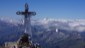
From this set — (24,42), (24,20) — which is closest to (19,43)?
(24,42)

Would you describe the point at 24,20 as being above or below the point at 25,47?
above

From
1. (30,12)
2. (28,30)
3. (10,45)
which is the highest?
(30,12)

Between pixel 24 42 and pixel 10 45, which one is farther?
pixel 10 45

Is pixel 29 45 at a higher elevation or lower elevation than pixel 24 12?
lower

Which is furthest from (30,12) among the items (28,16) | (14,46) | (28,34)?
(14,46)

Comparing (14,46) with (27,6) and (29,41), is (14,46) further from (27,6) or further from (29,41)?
(27,6)

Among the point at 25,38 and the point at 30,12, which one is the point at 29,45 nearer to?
the point at 25,38

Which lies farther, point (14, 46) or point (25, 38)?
point (14, 46)
